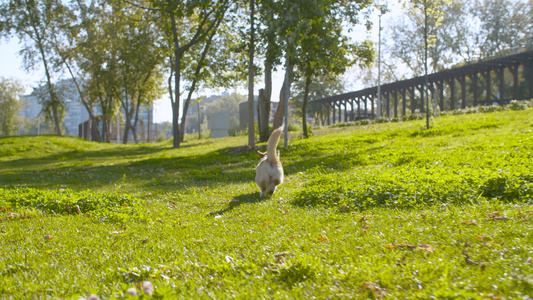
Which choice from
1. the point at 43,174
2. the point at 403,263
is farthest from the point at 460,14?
the point at 403,263

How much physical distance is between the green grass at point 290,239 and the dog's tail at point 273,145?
73cm

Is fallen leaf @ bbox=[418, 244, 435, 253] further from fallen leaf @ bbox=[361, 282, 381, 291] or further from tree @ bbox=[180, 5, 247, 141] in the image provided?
tree @ bbox=[180, 5, 247, 141]

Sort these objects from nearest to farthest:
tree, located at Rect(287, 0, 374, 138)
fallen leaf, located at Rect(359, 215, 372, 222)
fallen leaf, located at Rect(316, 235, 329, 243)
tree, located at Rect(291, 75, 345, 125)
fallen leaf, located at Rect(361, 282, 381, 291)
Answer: fallen leaf, located at Rect(361, 282, 381, 291) → fallen leaf, located at Rect(316, 235, 329, 243) → fallen leaf, located at Rect(359, 215, 372, 222) → tree, located at Rect(287, 0, 374, 138) → tree, located at Rect(291, 75, 345, 125)

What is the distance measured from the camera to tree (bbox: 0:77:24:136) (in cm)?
6331

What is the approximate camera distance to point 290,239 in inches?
182

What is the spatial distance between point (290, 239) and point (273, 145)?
2.97 metres

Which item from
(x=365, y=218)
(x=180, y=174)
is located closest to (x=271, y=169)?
(x=365, y=218)

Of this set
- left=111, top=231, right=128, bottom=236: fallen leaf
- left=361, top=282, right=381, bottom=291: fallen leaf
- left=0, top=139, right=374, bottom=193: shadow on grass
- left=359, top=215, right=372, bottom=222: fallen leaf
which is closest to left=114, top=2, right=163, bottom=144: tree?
left=0, top=139, right=374, bottom=193: shadow on grass

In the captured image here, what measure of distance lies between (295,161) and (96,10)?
30608 millimetres

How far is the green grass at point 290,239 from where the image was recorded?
3.17 metres

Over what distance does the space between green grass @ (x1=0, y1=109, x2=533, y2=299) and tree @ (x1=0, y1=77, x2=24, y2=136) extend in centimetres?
6534

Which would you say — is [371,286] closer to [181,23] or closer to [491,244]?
[491,244]

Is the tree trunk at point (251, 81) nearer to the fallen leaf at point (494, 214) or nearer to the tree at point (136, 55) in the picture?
the fallen leaf at point (494, 214)

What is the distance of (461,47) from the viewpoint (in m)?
54.3
